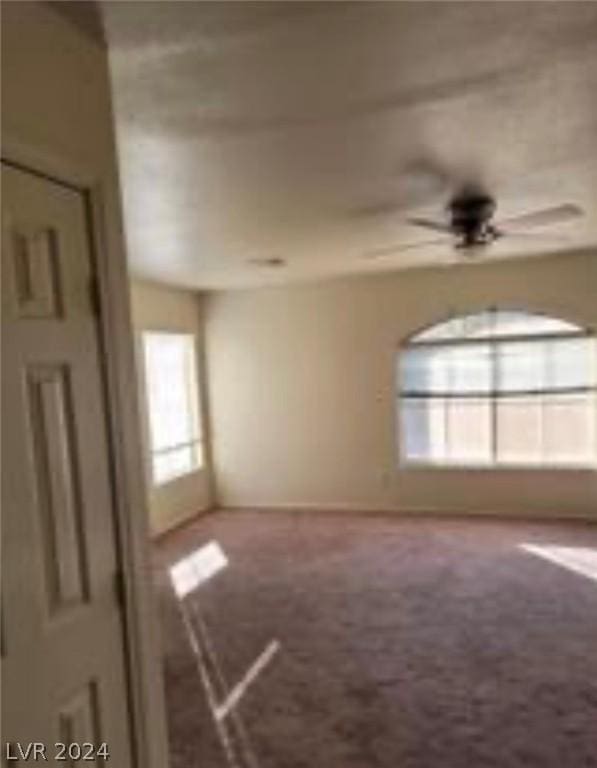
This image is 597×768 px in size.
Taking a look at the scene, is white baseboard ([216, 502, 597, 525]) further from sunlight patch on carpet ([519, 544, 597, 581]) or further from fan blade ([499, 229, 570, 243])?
fan blade ([499, 229, 570, 243])

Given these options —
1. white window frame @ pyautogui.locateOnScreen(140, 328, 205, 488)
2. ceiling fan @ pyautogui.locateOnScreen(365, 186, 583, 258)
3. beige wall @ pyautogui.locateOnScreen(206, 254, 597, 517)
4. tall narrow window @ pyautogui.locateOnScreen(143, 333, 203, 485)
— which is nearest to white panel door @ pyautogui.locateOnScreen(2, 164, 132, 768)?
ceiling fan @ pyautogui.locateOnScreen(365, 186, 583, 258)

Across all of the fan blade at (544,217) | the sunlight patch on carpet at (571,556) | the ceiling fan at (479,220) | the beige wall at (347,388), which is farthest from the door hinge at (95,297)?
the beige wall at (347,388)

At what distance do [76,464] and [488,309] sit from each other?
17.2 ft

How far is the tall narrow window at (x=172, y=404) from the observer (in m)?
6.40

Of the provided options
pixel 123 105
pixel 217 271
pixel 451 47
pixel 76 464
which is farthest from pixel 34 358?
pixel 217 271

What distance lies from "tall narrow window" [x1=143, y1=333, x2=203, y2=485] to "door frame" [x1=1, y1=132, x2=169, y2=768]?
14.2 ft

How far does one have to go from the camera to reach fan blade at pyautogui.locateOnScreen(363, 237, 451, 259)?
4.48 meters

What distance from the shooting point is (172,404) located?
6.88 meters

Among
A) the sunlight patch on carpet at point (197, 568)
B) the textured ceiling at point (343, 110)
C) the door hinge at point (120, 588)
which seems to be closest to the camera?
the textured ceiling at point (343, 110)

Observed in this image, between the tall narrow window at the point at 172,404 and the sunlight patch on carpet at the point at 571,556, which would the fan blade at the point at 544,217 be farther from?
the tall narrow window at the point at 172,404

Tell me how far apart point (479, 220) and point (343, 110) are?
5.47 feet

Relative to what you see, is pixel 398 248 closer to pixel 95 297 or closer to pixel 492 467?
pixel 492 467

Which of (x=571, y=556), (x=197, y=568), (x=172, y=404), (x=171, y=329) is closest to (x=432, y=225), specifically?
(x=571, y=556)

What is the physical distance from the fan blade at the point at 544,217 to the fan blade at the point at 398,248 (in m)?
0.52
